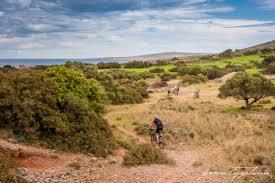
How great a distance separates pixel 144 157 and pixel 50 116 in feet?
15.3

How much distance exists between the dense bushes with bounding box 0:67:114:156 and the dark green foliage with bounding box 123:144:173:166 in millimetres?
1515

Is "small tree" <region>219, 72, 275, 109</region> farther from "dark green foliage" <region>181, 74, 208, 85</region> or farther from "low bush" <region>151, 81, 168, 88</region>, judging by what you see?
"dark green foliage" <region>181, 74, 208, 85</region>

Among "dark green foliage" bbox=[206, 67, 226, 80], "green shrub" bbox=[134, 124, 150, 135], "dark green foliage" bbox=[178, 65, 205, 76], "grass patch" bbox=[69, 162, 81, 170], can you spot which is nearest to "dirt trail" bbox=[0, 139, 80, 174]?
"grass patch" bbox=[69, 162, 81, 170]

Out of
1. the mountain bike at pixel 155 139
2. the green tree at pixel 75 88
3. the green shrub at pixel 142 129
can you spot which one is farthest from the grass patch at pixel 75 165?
the green shrub at pixel 142 129

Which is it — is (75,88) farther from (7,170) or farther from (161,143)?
(7,170)

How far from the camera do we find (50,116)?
15.5 metres

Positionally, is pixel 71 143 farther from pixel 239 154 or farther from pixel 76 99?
pixel 239 154

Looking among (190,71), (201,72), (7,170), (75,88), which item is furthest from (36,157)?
(201,72)

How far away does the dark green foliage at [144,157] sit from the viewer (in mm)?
14312

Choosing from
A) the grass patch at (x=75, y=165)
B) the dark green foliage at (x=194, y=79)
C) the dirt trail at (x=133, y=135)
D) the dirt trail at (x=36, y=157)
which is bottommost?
the dirt trail at (x=133, y=135)

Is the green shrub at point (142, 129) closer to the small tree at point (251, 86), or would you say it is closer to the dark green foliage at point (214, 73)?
the small tree at point (251, 86)

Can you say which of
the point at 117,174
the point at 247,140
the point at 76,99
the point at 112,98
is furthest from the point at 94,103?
the point at 112,98

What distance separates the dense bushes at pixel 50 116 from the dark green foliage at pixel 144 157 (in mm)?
1515

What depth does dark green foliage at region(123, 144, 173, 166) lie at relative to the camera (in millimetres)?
14312
